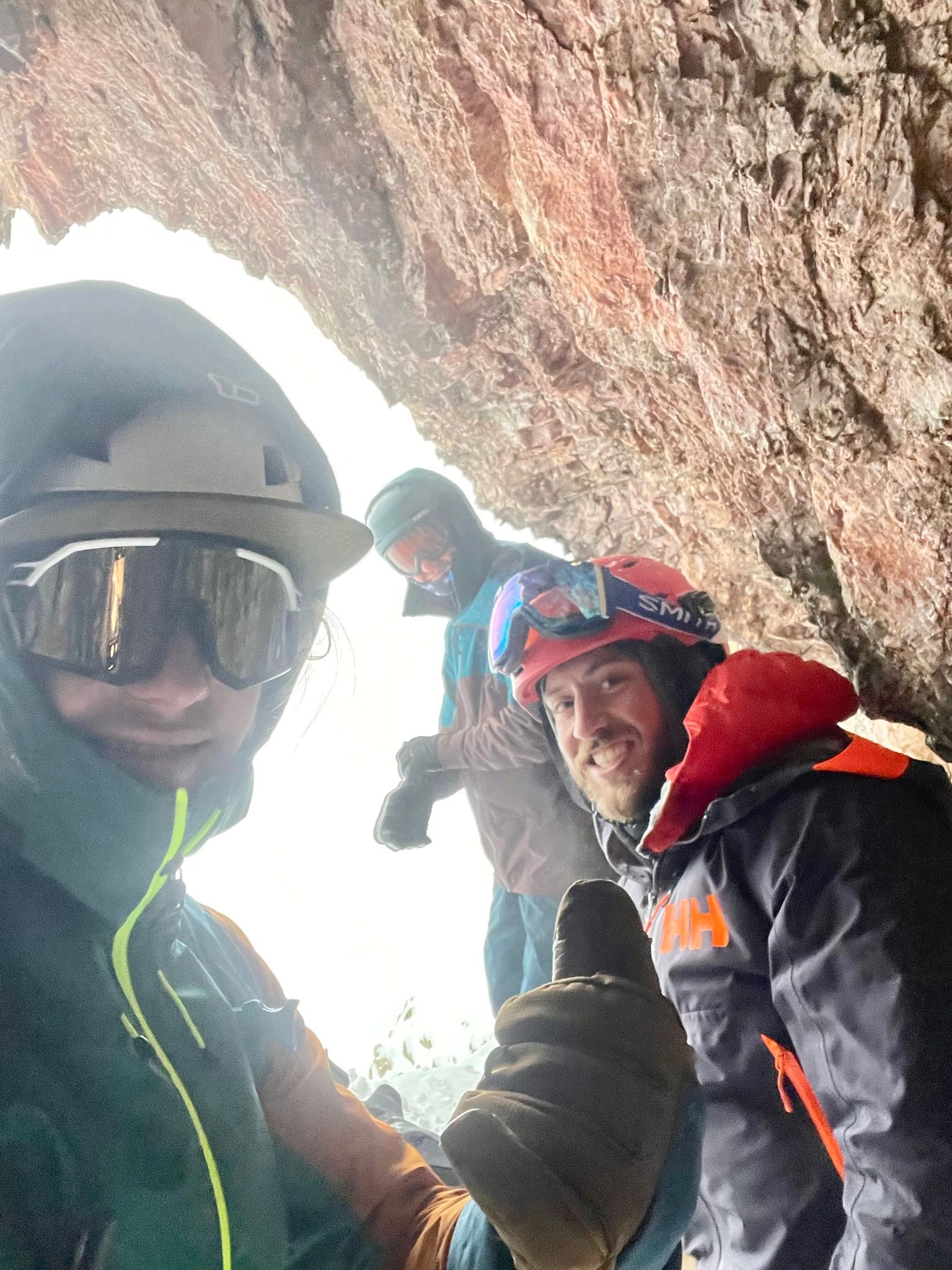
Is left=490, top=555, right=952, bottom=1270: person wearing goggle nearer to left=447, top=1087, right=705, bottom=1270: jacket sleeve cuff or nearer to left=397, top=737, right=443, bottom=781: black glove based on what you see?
left=447, top=1087, right=705, bottom=1270: jacket sleeve cuff

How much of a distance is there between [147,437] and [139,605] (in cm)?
40

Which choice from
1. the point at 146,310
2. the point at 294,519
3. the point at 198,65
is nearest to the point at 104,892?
the point at 294,519

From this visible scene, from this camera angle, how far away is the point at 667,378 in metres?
2.71

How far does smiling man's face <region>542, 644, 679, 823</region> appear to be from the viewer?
7.45ft

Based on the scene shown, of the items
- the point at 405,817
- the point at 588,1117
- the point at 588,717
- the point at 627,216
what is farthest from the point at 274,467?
the point at 405,817

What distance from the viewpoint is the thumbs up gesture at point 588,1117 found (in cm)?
92

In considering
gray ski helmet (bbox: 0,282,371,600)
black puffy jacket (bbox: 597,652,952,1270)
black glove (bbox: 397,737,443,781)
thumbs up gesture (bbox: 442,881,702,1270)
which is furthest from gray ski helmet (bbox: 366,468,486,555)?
thumbs up gesture (bbox: 442,881,702,1270)

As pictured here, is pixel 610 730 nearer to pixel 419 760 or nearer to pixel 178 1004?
pixel 419 760

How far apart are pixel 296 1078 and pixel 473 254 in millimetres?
3262

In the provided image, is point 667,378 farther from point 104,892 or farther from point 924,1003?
point 104,892

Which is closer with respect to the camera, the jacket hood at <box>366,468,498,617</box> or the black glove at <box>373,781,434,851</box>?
the black glove at <box>373,781,434,851</box>

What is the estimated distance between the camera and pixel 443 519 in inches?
146

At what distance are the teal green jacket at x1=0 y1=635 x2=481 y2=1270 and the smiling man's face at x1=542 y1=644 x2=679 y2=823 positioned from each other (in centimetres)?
111

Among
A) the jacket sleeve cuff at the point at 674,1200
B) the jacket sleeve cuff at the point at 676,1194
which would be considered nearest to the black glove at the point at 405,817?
the jacket sleeve cuff at the point at 674,1200
